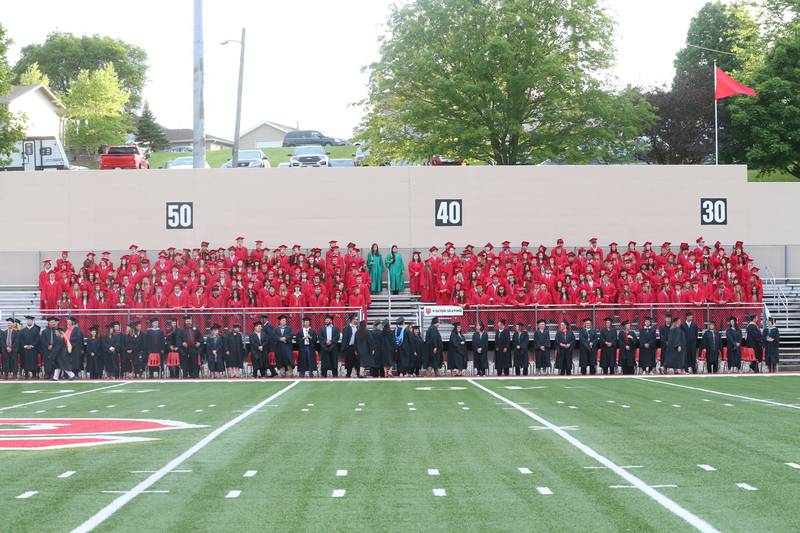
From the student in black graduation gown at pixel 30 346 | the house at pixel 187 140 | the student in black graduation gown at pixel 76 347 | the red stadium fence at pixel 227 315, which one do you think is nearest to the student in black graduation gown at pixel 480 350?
the red stadium fence at pixel 227 315

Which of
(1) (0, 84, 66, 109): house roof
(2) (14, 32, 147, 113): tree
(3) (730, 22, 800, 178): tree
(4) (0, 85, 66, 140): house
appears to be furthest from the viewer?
(2) (14, 32, 147, 113): tree

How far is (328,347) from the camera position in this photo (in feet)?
85.9

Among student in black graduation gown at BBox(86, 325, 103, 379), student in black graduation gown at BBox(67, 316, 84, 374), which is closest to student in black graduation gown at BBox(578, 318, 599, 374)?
student in black graduation gown at BBox(86, 325, 103, 379)

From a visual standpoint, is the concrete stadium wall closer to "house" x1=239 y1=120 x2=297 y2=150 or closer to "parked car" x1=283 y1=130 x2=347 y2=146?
"parked car" x1=283 y1=130 x2=347 y2=146

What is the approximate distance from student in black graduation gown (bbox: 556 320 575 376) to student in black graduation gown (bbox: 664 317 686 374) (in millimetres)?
2419

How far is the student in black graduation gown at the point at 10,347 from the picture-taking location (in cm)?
2633

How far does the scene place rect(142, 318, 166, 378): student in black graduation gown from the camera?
26.4 m

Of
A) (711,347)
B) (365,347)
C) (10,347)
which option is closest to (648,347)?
(711,347)

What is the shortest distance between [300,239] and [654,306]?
43.1 ft

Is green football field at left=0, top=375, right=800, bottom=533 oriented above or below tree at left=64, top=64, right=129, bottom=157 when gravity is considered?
below

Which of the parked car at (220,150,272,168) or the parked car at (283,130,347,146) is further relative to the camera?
the parked car at (283,130,347,146)

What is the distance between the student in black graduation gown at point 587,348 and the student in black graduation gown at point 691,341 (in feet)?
7.35

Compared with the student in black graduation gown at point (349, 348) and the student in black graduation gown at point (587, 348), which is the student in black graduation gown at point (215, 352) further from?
the student in black graduation gown at point (587, 348)

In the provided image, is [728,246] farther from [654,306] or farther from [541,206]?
[654,306]
